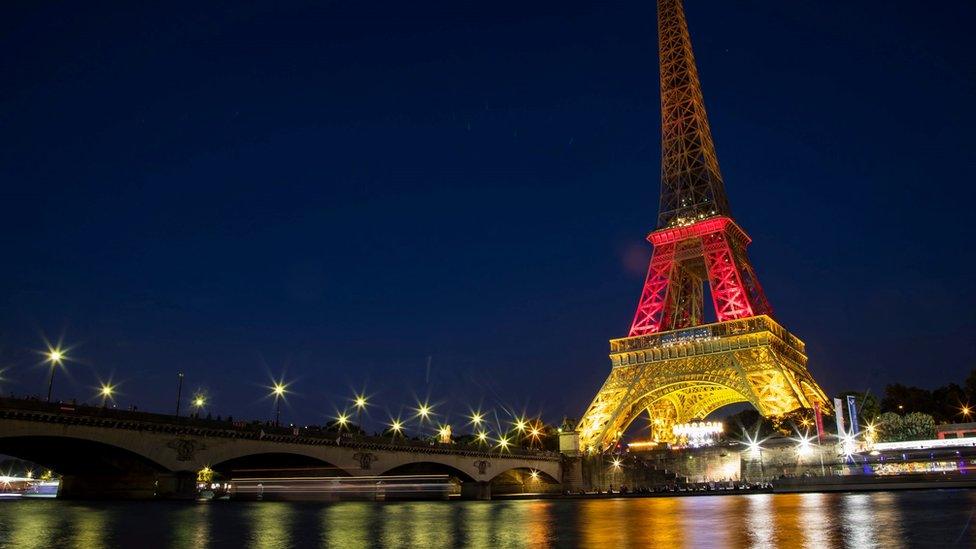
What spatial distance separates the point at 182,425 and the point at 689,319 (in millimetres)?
69899

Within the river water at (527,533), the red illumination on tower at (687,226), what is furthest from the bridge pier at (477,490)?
the river water at (527,533)

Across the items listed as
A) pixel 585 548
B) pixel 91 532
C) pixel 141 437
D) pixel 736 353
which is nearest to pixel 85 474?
pixel 141 437

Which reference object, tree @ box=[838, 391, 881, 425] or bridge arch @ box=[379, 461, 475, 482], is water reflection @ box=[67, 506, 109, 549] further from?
tree @ box=[838, 391, 881, 425]

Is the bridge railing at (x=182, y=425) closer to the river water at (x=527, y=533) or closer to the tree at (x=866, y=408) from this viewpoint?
the river water at (x=527, y=533)

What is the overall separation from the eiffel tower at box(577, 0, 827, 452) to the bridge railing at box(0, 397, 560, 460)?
A: 1121 inches

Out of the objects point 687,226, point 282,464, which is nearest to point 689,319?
point 687,226

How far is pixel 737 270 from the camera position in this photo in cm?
8331

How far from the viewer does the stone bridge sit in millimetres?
38750

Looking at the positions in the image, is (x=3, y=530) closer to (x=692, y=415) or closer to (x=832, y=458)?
(x=832, y=458)

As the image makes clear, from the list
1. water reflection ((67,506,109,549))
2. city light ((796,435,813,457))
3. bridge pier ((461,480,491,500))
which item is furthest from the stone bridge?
city light ((796,435,813,457))

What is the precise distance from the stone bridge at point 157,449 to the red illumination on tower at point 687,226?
36.1 m

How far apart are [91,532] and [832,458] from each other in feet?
216

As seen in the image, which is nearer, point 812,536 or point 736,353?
point 812,536

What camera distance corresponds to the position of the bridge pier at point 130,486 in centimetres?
4531
